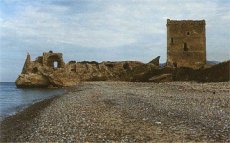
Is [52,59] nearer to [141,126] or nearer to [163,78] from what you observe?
[163,78]

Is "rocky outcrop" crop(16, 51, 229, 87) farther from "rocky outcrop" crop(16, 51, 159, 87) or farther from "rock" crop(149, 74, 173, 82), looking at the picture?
"rock" crop(149, 74, 173, 82)

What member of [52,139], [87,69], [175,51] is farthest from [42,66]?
[52,139]

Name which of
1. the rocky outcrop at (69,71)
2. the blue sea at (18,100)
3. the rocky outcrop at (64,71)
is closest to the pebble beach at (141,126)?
the blue sea at (18,100)

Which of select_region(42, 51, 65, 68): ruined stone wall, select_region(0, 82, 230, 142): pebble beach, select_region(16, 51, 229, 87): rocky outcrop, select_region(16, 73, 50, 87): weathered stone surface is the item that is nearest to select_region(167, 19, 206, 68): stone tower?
select_region(16, 51, 229, 87): rocky outcrop

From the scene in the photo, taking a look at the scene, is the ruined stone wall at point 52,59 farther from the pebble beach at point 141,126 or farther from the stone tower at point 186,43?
the pebble beach at point 141,126

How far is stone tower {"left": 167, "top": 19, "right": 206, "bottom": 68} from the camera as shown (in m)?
55.4

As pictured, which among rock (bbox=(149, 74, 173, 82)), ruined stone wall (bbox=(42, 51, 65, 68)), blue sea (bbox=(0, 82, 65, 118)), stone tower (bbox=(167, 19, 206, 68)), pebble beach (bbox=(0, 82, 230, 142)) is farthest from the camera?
ruined stone wall (bbox=(42, 51, 65, 68))

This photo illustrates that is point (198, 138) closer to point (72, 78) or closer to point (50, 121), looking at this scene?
point (50, 121)

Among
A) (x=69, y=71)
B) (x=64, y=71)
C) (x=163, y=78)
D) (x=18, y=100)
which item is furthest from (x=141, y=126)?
(x=69, y=71)

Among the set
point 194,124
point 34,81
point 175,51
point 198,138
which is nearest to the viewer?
point 198,138

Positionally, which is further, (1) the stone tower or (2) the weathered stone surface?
(2) the weathered stone surface

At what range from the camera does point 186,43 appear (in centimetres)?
5578

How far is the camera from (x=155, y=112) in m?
17.6

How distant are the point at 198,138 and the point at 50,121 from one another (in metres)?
8.34
